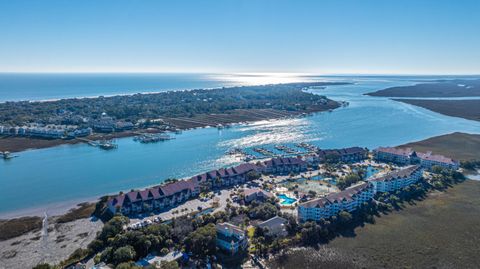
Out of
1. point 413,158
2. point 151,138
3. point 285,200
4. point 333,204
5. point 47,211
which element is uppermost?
point 333,204

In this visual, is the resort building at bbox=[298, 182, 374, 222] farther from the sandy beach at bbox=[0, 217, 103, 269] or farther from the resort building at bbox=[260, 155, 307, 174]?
the sandy beach at bbox=[0, 217, 103, 269]

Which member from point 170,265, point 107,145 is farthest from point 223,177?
point 107,145

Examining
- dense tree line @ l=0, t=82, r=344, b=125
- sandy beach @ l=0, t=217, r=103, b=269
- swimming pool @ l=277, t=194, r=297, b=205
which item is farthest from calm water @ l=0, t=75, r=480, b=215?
dense tree line @ l=0, t=82, r=344, b=125

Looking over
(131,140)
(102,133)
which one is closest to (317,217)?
(131,140)

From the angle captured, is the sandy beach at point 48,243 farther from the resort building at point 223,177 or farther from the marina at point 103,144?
the marina at point 103,144

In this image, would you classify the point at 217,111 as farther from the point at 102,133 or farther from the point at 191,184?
the point at 191,184

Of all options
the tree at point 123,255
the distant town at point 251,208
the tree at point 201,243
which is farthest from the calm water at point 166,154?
the tree at point 201,243

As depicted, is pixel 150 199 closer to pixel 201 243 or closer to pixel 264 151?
pixel 201 243
